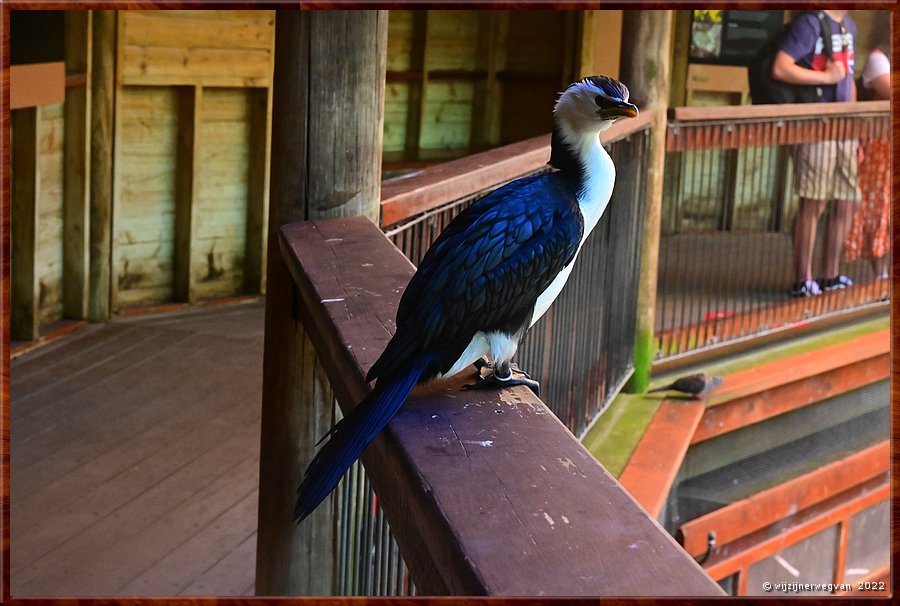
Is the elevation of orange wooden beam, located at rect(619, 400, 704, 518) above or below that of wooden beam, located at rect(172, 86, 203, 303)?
below

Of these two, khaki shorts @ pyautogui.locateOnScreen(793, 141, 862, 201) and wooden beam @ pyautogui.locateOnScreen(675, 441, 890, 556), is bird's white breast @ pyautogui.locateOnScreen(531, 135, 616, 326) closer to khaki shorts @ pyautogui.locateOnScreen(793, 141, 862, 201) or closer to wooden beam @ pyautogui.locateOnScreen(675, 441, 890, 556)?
wooden beam @ pyautogui.locateOnScreen(675, 441, 890, 556)

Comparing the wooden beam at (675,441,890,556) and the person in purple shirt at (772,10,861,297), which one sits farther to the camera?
the person in purple shirt at (772,10,861,297)

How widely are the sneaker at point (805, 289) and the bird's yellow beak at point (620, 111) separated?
4101mm

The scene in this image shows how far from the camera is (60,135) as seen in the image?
4.48 meters

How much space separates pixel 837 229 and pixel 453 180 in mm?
3206

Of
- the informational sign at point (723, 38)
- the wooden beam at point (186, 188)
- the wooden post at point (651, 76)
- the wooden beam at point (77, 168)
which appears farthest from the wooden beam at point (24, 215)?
the informational sign at point (723, 38)

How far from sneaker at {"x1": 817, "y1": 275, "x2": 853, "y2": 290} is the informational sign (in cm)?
183

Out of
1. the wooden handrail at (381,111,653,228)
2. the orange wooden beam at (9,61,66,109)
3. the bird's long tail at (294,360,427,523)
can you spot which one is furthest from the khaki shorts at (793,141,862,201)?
the bird's long tail at (294,360,427,523)

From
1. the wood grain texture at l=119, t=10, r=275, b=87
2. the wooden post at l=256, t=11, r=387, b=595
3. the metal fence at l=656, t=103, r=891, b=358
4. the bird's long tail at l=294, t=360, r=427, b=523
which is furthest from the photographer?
the wood grain texture at l=119, t=10, r=275, b=87

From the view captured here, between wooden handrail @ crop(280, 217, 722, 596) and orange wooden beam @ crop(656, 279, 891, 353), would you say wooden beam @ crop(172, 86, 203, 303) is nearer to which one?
orange wooden beam @ crop(656, 279, 891, 353)

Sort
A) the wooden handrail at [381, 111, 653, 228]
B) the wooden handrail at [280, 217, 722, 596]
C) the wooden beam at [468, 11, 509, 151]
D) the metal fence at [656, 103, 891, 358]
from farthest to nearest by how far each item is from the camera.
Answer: the wooden beam at [468, 11, 509, 151] → the metal fence at [656, 103, 891, 358] → the wooden handrail at [381, 111, 653, 228] → the wooden handrail at [280, 217, 722, 596]

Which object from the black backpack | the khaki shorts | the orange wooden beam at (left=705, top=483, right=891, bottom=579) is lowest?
the orange wooden beam at (left=705, top=483, right=891, bottom=579)

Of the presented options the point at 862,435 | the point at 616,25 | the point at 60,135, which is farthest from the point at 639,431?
the point at 616,25

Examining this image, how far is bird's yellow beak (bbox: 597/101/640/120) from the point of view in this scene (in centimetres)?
139
